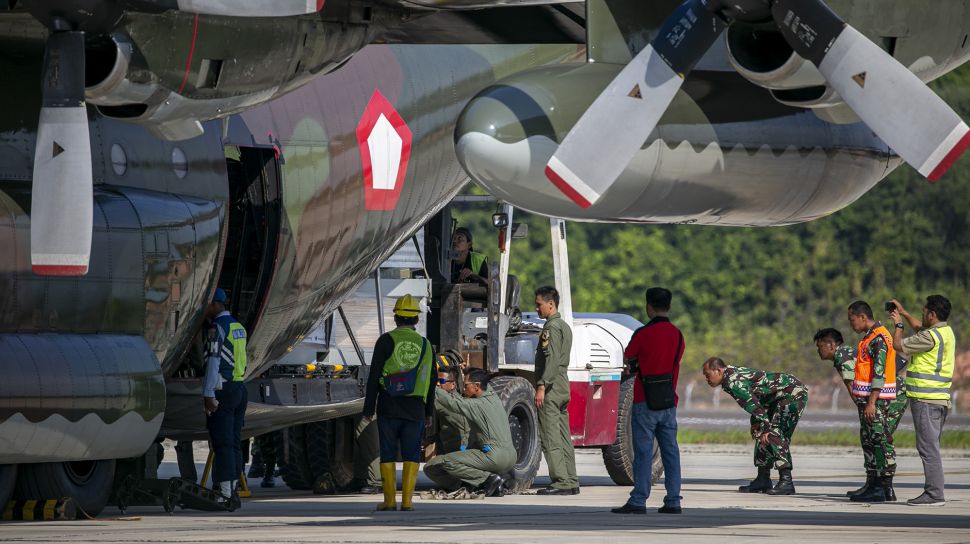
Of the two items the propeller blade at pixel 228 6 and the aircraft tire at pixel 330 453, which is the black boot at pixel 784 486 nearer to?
the aircraft tire at pixel 330 453

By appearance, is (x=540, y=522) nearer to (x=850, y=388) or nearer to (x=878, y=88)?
(x=878, y=88)

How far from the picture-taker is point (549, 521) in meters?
12.1

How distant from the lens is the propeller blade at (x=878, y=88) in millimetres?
10156

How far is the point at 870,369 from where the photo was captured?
49.5ft

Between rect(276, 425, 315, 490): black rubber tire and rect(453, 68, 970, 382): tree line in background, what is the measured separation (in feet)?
92.5

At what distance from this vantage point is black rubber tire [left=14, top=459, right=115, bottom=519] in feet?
40.5

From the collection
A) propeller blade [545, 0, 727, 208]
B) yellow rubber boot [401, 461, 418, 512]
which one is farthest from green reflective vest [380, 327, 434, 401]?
propeller blade [545, 0, 727, 208]

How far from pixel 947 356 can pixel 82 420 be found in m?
7.19

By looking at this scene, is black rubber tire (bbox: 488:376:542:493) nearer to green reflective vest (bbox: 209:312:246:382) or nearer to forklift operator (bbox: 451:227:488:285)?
forklift operator (bbox: 451:227:488:285)

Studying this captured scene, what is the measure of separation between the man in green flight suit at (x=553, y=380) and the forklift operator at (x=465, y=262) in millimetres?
2258

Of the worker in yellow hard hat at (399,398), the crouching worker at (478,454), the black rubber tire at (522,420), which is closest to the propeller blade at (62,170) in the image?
the worker in yellow hard hat at (399,398)

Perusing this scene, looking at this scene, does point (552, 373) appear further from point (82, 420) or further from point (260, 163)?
point (82, 420)

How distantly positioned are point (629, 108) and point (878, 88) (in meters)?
1.55

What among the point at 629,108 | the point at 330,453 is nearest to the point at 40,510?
the point at 330,453
